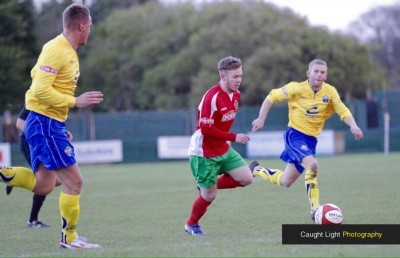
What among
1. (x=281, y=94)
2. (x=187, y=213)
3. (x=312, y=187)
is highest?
(x=281, y=94)

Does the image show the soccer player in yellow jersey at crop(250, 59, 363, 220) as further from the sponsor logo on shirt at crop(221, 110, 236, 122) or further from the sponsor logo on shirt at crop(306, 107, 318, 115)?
the sponsor logo on shirt at crop(221, 110, 236, 122)

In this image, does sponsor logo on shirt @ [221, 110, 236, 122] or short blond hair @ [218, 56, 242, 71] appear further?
sponsor logo on shirt @ [221, 110, 236, 122]

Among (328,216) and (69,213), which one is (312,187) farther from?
(69,213)

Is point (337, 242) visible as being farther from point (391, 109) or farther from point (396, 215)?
point (391, 109)

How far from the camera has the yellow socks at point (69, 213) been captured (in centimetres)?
784

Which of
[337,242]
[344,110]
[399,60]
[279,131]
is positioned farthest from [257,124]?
[399,60]

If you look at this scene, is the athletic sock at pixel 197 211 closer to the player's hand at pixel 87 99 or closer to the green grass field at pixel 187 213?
the green grass field at pixel 187 213

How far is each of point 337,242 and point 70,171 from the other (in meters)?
2.72

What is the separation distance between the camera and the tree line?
1563 inches

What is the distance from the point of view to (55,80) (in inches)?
305

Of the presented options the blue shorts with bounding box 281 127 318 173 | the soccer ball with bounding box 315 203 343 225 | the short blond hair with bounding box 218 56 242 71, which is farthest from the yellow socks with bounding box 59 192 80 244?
the blue shorts with bounding box 281 127 318 173

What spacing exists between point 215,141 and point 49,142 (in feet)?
7.18

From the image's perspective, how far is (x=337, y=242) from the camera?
292 inches

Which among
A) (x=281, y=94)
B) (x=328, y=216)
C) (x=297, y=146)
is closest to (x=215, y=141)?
(x=328, y=216)
